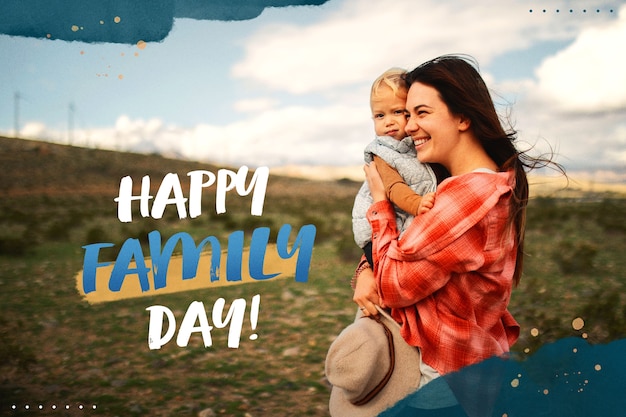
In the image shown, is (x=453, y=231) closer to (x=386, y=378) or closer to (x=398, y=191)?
(x=398, y=191)

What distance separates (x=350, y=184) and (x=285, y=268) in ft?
72.0

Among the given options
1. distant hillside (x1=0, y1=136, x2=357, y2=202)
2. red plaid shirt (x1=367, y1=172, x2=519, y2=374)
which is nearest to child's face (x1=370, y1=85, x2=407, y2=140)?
red plaid shirt (x1=367, y1=172, x2=519, y2=374)

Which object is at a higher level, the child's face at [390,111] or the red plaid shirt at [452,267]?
the child's face at [390,111]

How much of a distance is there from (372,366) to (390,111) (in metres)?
0.85

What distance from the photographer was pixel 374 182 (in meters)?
2.03

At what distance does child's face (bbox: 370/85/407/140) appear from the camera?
2102 millimetres

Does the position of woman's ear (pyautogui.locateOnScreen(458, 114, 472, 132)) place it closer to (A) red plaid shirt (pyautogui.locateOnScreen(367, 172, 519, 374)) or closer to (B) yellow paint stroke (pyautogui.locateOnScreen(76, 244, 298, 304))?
(A) red plaid shirt (pyautogui.locateOnScreen(367, 172, 519, 374))

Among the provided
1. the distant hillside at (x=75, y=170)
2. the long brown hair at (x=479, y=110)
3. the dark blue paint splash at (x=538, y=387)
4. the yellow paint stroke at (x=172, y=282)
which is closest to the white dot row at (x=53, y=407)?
the yellow paint stroke at (x=172, y=282)

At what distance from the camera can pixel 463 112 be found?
1.96 metres

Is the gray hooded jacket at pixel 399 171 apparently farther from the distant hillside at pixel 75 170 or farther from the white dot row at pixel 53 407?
the distant hillside at pixel 75 170

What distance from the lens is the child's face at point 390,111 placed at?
6.89 ft

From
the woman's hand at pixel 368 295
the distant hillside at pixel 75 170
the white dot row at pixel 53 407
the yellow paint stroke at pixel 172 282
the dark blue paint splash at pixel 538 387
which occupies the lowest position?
the distant hillside at pixel 75 170

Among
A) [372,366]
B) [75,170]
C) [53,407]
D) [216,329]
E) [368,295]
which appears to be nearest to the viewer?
[372,366]

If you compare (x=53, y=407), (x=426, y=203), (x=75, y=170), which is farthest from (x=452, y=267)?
(x=75, y=170)
